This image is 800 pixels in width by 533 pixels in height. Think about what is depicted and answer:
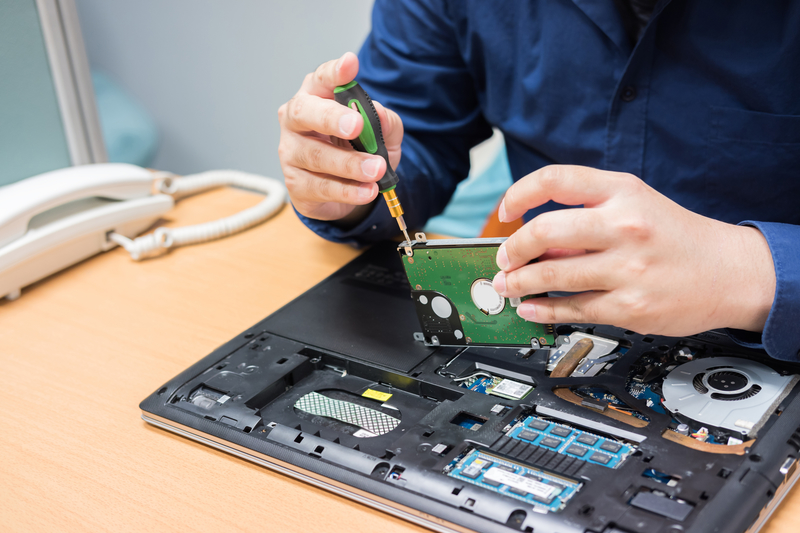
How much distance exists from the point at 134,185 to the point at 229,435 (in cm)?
74

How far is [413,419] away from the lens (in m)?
0.80

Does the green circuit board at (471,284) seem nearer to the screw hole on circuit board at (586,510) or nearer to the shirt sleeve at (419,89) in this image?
the screw hole on circuit board at (586,510)

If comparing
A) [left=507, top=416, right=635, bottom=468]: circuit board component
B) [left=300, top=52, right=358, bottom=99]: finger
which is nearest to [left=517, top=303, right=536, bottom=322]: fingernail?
[left=507, top=416, right=635, bottom=468]: circuit board component

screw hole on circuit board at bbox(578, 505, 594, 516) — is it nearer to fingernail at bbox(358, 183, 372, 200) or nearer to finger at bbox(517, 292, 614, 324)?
finger at bbox(517, 292, 614, 324)

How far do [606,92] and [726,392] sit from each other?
562mm

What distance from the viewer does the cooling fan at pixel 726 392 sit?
72 cm

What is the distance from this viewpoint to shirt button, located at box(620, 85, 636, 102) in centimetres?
109

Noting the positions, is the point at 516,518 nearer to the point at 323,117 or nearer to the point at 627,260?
the point at 627,260

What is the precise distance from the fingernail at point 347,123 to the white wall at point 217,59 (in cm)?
170

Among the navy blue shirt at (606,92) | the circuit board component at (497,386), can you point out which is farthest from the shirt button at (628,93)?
the circuit board component at (497,386)

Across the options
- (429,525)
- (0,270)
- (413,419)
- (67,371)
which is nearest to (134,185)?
(0,270)

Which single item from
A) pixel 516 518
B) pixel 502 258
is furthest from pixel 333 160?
pixel 516 518

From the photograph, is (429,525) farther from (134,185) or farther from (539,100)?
(134,185)

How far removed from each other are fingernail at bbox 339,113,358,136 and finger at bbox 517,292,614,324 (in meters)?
0.30
